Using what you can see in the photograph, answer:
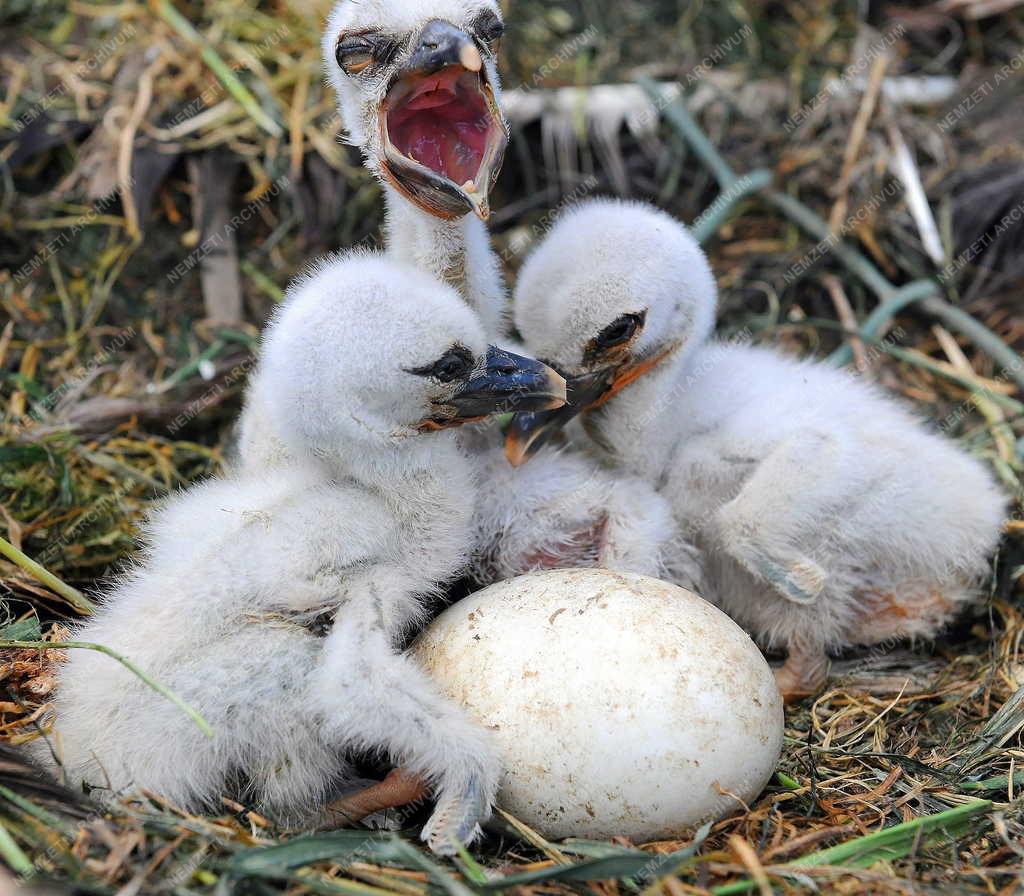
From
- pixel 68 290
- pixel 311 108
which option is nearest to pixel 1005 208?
pixel 311 108

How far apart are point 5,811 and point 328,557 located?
29.3 inches

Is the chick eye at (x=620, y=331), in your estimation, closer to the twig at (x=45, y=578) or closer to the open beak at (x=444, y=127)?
the open beak at (x=444, y=127)

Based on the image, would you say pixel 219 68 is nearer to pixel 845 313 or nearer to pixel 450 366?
pixel 450 366

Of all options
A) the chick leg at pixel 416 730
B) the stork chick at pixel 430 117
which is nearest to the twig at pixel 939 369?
the stork chick at pixel 430 117

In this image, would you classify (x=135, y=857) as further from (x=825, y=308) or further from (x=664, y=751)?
(x=825, y=308)

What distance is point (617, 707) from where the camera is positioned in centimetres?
207

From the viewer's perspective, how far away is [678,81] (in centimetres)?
449

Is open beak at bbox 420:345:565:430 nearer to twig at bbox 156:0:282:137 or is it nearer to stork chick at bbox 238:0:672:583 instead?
stork chick at bbox 238:0:672:583

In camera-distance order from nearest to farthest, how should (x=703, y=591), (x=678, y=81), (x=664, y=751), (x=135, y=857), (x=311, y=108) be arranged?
(x=135, y=857), (x=664, y=751), (x=703, y=591), (x=311, y=108), (x=678, y=81)

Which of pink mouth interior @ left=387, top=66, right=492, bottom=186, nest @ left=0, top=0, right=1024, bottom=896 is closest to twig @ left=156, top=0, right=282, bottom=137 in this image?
nest @ left=0, top=0, right=1024, bottom=896

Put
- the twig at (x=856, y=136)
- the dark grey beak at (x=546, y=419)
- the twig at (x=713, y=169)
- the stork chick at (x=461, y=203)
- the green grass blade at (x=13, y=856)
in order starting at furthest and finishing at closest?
1. the twig at (x=856, y=136)
2. the twig at (x=713, y=169)
3. the dark grey beak at (x=546, y=419)
4. the stork chick at (x=461, y=203)
5. the green grass blade at (x=13, y=856)

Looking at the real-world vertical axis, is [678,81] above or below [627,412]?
above

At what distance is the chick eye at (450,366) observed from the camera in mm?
2271

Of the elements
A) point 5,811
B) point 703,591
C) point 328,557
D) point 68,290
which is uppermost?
point 68,290
